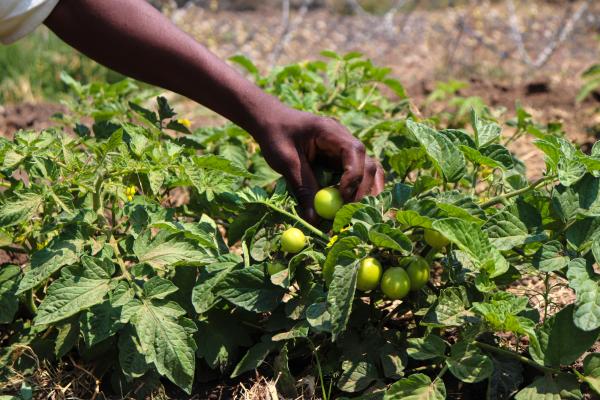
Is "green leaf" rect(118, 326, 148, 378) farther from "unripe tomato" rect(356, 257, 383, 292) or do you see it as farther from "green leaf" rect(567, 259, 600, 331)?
"green leaf" rect(567, 259, 600, 331)

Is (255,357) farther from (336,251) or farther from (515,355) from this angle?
(515,355)

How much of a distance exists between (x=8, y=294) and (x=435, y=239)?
1.18 m

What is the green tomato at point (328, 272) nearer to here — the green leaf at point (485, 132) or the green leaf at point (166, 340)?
the green leaf at point (166, 340)

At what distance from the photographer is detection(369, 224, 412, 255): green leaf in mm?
1784

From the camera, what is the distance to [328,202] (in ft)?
6.68

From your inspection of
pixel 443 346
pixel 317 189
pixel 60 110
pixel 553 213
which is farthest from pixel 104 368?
pixel 60 110

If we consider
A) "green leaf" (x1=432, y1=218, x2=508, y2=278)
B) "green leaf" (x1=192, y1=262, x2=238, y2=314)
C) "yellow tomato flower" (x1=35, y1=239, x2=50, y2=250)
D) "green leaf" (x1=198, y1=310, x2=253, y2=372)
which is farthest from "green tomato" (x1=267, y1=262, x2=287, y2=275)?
"yellow tomato flower" (x1=35, y1=239, x2=50, y2=250)

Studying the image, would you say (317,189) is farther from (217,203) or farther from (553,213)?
(553,213)

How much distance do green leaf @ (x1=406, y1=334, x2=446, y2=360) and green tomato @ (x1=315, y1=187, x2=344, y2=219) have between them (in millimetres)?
404

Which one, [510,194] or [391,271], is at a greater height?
[510,194]

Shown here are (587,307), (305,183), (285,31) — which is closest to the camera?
(587,307)

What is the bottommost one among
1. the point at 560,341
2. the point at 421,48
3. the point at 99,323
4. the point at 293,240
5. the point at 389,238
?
the point at 421,48

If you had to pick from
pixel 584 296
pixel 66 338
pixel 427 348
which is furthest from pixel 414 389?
pixel 66 338

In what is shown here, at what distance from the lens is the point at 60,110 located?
175 inches
